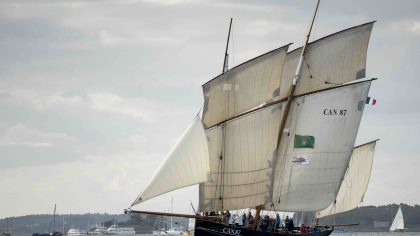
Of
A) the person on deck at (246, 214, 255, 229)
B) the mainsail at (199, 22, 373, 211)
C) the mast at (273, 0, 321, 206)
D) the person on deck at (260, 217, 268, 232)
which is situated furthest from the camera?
the mast at (273, 0, 321, 206)

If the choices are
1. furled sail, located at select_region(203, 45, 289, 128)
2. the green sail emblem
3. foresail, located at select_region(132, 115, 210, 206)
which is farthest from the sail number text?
foresail, located at select_region(132, 115, 210, 206)

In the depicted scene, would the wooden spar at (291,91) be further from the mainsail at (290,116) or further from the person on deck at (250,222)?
the person on deck at (250,222)

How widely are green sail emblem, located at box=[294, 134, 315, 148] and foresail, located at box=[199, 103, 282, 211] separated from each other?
15.6ft

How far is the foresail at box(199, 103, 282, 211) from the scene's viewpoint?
3297 inches

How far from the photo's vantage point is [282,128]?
88.6 m

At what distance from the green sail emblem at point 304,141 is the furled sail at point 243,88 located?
18.7 ft

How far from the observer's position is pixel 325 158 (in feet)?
296

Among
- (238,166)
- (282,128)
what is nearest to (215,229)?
(238,166)

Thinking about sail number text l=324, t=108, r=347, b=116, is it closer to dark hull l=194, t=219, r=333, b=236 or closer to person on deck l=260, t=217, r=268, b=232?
person on deck l=260, t=217, r=268, b=232

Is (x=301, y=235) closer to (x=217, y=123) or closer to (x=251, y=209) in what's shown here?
(x=251, y=209)

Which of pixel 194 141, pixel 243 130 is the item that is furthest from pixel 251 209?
pixel 194 141

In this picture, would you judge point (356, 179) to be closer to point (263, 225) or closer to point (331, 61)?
point (331, 61)

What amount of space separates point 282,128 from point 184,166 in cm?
1606

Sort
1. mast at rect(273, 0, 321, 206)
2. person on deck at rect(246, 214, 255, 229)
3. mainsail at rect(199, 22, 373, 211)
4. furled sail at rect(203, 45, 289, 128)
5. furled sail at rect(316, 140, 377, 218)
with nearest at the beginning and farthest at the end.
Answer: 1. furled sail at rect(203, 45, 289, 128)
2. mainsail at rect(199, 22, 373, 211)
3. person on deck at rect(246, 214, 255, 229)
4. mast at rect(273, 0, 321, 206)
5. furled sail at rect(316, 140, 377, 218)
